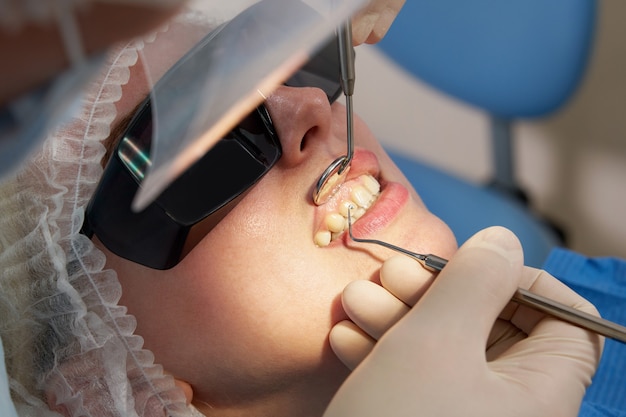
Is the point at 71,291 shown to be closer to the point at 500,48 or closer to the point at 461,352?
the point at 461,352

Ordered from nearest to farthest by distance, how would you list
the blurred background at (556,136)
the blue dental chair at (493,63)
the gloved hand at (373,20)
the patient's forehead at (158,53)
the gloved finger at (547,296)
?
the patient's forehead at (158,53), the gloved finger at (547,296), the gloved hand at (373,20), the blue dental chair at (493,63), the blurred background at (556,136)

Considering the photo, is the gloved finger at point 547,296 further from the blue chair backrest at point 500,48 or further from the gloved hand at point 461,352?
the blue chair backrest at point 500,48

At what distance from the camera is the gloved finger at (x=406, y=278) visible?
830mm

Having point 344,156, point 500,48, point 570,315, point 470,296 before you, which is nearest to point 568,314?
point 570,315

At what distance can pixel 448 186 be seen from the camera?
157 cm

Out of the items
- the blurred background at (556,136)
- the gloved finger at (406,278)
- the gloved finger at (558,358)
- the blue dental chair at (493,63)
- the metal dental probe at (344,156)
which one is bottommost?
the blurred background at (556,136)

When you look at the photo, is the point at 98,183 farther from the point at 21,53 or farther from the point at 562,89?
the point at 562,89

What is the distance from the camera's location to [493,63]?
1631 millimetres

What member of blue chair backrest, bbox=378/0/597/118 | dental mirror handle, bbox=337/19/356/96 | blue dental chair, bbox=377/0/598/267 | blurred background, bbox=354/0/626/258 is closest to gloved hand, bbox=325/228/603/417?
dental mirror handle, bbox=337/19/356/96

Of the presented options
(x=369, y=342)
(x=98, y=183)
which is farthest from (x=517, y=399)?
(x=98, y=183)

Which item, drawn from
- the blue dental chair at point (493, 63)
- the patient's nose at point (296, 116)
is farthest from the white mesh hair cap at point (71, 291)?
the blue dental chair at point (493, 63)

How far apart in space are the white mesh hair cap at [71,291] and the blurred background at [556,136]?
1144 millimetres

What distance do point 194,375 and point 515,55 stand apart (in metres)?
1.07

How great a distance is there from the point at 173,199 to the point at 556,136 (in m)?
1.58
